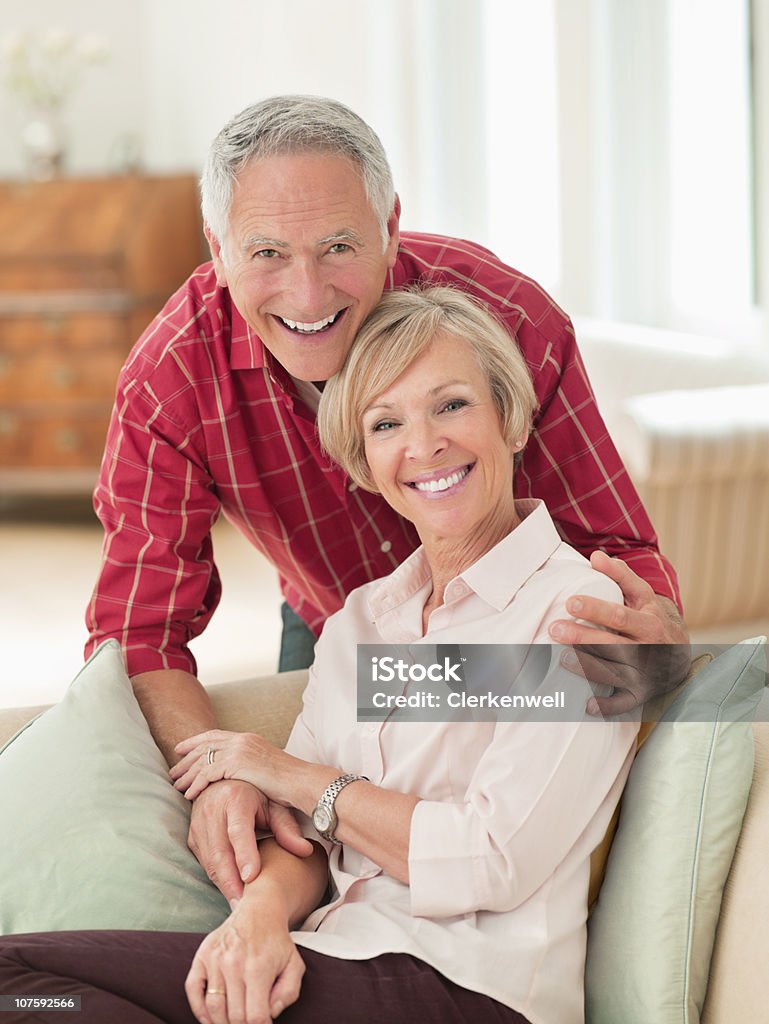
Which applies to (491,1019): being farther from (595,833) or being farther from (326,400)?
(326,400)

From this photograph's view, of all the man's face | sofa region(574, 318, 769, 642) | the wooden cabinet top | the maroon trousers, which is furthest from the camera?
the wooden cabinet top

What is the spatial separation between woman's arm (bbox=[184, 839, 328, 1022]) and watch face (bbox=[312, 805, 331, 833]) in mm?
79

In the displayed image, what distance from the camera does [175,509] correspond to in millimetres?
1802

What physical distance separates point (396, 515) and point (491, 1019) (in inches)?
32.2

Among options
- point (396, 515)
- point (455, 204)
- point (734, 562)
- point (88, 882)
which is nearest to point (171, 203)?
point (455, 204)

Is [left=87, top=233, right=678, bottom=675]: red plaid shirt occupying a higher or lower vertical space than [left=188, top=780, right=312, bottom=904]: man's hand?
higher

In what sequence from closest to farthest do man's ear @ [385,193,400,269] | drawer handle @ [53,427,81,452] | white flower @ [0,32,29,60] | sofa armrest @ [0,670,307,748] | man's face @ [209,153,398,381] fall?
Result: 1. man's face @ [209,153,398,381]
2. man's ear @ [385,193,400,269]
3. sofa armrest @ [0,670,307,748]
4. drawer handle @ [53,427,81,452]
5. white flower @ [0,32,29,60]

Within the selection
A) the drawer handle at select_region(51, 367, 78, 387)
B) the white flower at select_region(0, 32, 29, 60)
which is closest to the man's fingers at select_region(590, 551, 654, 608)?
the drawer handle at select_region(51, 367, 78, 387)

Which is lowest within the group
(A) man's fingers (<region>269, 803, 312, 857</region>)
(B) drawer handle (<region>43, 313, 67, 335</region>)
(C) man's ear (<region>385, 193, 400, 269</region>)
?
(B) drawer handle (<region>43, 313, 67, 335</region>)

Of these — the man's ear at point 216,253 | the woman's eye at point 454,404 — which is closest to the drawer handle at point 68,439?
the man's ear at point 216,253

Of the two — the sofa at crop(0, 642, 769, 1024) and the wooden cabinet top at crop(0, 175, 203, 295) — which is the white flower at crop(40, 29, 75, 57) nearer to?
the wooden cabinet top at crop(0, 175, 203, 295)

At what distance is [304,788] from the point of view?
142 cm

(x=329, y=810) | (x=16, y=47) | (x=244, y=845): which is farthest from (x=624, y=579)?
(x=16, y=47)

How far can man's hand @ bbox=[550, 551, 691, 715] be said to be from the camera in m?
1.33
